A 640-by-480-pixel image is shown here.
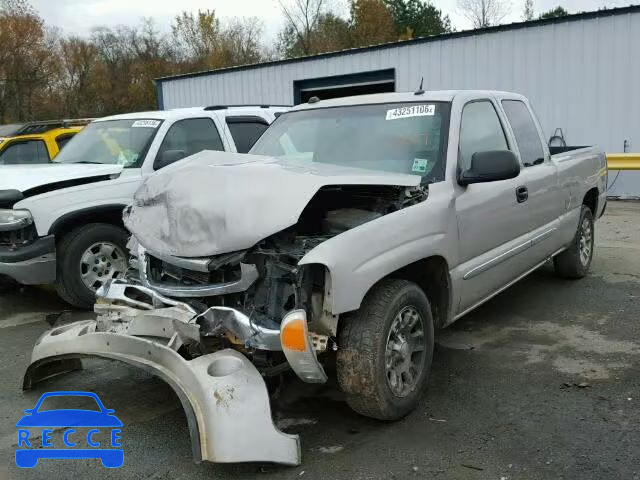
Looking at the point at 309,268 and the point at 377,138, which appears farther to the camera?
the point at 377,138

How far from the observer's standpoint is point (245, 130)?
7500 mm

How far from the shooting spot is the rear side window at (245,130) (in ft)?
24.0

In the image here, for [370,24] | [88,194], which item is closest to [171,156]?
[88,194]

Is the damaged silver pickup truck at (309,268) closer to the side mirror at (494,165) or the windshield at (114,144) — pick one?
the side mirror at (494,165)

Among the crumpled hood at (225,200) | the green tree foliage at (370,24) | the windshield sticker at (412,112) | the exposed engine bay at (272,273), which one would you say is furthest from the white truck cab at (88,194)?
the green tree foliage at (370,24)

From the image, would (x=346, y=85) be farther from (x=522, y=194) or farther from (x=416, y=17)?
(x=416, y=17)

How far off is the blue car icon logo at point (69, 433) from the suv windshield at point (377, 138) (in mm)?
2151

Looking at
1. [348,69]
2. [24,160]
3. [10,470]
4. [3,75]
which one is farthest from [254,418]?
[3,75]

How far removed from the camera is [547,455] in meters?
3.20

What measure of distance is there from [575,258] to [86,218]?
501 cm

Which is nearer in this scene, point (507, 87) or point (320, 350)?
point (320, 350)

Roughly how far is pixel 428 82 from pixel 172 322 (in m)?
13.1

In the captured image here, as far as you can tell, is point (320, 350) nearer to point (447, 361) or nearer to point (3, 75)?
point (447, 361)

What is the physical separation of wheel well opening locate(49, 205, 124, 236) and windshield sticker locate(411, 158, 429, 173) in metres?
3.23
